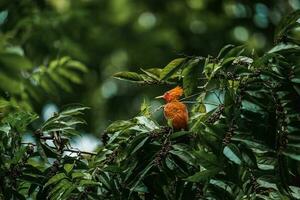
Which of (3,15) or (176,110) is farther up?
(3,15)

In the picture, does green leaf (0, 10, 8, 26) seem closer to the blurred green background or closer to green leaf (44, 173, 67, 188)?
the blurred green background

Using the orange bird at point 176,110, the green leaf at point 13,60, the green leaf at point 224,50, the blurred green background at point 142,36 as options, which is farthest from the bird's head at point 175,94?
the blurred green background at point 142,36

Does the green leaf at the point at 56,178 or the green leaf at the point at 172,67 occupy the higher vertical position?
the green leaf at the point at 172,67

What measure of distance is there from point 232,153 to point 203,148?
0.18 m

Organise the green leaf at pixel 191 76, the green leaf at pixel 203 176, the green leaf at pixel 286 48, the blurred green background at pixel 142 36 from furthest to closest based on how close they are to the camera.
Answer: the blurred green background at pixel 142 36
the green leaf at pixel 191 76
the green leaf at pixel 286 48
the green leaf at pixel 203 176

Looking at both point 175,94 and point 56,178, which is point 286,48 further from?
point 56,178

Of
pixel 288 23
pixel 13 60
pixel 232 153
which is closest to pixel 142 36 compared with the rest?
pixel 288 23

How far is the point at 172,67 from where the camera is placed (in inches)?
87.6

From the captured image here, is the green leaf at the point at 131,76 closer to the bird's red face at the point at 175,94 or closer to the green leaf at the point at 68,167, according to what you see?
the bird's red face at the point at 175,94

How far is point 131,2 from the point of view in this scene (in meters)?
8.20

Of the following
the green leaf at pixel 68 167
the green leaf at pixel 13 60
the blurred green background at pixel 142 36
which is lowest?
the green leaf at pixel 68 167

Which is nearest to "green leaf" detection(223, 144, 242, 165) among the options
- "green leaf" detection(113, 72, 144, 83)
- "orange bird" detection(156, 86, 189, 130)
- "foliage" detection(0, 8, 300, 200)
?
"foliage" detection(0, 8, 300, 200)

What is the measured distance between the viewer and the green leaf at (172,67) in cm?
221

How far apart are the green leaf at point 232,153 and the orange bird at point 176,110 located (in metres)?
0.27
